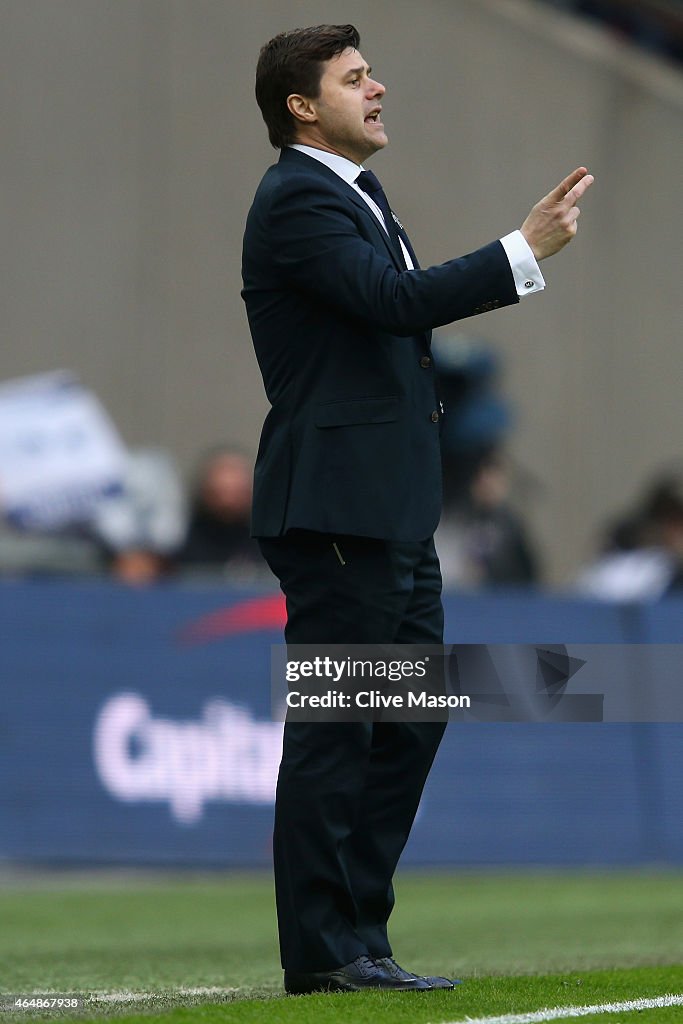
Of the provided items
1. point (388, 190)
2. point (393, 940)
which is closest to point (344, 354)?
point (393, 940)

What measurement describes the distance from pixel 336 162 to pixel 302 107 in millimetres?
155

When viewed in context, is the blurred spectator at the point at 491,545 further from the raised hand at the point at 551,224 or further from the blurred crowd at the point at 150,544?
the raised hand at the point at 551,224

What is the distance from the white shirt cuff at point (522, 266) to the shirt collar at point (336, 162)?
19.0 inches

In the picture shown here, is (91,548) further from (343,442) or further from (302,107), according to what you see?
(343,442)

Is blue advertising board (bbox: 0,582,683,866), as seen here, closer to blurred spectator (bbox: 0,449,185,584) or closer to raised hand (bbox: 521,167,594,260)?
blurred spectator (bbox: 0,449,185,584)

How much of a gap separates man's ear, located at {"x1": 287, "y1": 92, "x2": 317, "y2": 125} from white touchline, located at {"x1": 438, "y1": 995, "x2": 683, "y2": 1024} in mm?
2113

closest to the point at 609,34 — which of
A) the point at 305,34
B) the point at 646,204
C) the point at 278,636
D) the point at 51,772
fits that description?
the point at 646,204

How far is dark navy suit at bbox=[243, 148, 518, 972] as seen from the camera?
435 centimetres

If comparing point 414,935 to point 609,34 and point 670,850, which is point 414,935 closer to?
point 670,850

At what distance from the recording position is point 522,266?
14.1 feet

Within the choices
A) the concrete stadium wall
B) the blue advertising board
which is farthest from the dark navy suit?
the concrete stadium wall

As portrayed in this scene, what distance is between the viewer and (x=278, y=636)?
9.95 m

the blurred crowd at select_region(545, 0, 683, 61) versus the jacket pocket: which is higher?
the blurred crowd at select_region(545, 0, 683, 61)

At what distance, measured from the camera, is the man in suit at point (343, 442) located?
4352 millimetres
